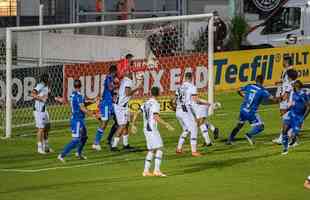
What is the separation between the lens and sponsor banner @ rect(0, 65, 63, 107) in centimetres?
3319

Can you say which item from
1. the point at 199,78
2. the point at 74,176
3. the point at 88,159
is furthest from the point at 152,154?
the point at 199,78

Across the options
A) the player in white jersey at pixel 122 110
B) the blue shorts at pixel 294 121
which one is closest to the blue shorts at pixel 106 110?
the player in white jersey at pixel 122 110

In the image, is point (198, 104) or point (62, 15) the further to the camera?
point (62, 15)

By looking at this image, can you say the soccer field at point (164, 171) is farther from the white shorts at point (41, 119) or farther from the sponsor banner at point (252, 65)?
the sponsor banner at point (252, 65)

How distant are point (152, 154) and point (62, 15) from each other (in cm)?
2928

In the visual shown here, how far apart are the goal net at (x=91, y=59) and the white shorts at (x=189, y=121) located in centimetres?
595

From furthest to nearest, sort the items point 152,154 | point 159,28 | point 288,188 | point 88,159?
point 159,28
point 88,159
point 152,154
point 288,188

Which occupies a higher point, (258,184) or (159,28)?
(159,28)

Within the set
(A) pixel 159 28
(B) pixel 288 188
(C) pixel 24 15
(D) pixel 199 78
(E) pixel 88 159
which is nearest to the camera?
(B) pixel 288 188

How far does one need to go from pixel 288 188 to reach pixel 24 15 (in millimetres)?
30883

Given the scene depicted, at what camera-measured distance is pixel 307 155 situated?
88.4ft

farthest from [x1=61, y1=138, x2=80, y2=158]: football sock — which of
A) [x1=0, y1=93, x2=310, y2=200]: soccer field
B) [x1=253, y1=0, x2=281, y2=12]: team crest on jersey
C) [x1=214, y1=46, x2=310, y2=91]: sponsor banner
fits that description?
[x1=253, y1=0, x2=281, y2=12]: team crest on jersey

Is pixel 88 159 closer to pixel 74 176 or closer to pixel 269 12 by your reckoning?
pixel 74 176

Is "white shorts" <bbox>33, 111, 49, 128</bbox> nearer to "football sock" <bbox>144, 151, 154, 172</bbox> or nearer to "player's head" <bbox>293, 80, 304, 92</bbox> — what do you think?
"football sock" <bbox>144, 151, 154, 172</bbox>
